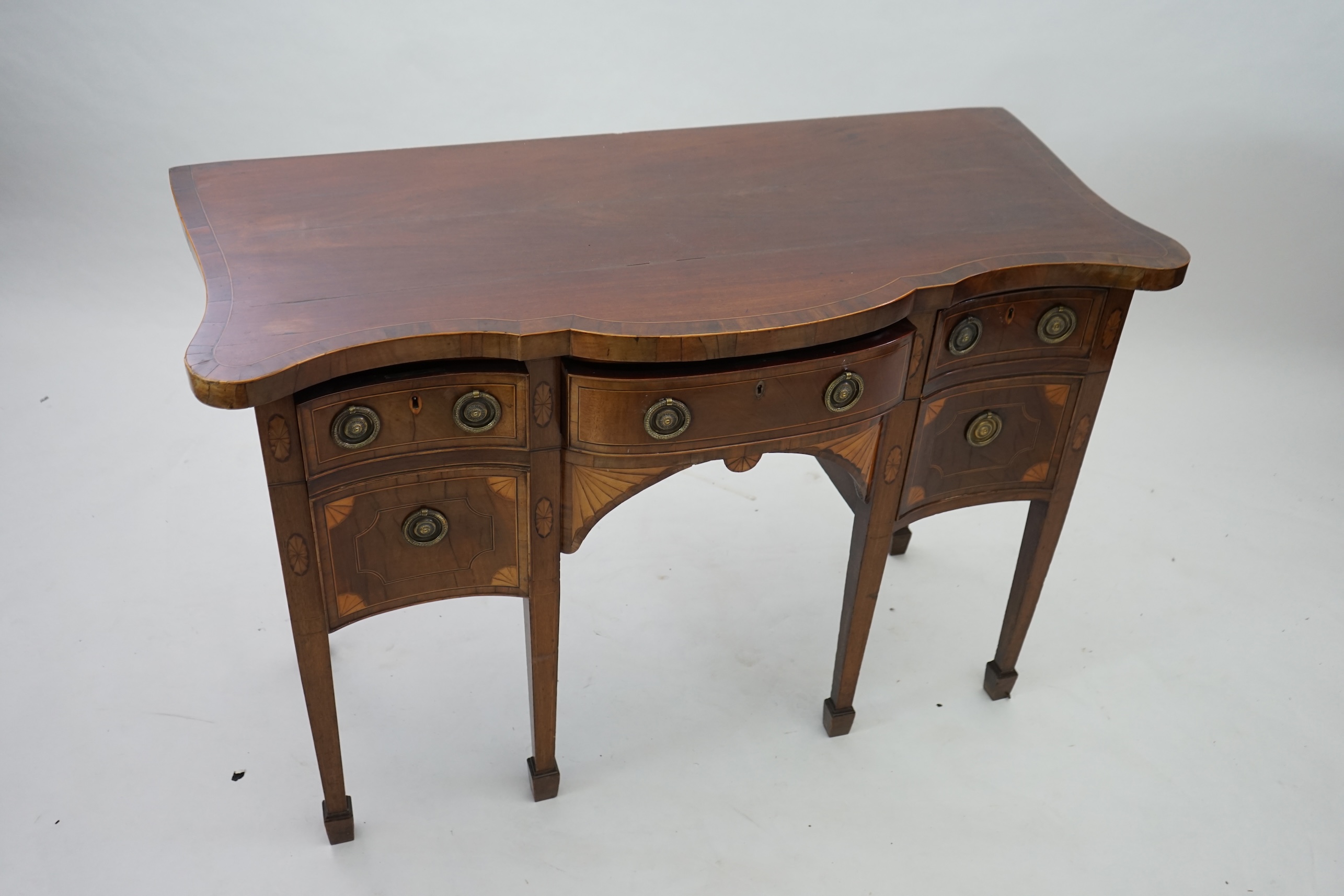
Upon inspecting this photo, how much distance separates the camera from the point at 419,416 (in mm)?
1588

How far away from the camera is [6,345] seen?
301 centimetres

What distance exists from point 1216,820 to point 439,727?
1311mm

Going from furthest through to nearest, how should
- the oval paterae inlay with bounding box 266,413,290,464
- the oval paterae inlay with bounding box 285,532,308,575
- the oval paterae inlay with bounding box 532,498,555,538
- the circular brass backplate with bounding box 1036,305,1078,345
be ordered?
1. the circular brass backplate with bounding box 1036,305,1078,345
2. the oval paterae inlay with bounding box 532,498,555,538
3. the oval paterae inlay with bounding box 285,532,308,575
4. the oval paterae inlay with bounding box 266,413,290,464

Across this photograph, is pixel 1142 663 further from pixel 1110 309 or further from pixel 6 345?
pixel 6 345

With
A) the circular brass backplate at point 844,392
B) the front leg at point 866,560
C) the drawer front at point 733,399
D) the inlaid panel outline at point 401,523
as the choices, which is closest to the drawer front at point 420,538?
the inlaid panel outline at point 401,523

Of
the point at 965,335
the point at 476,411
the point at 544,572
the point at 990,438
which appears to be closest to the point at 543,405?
the point at 476,411

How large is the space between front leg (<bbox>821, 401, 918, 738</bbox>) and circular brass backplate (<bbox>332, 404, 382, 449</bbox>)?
2.41 ft

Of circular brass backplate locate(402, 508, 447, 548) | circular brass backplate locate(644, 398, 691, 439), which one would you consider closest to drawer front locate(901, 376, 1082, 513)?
circular brass backplate locate(644, 398, 691, 439)

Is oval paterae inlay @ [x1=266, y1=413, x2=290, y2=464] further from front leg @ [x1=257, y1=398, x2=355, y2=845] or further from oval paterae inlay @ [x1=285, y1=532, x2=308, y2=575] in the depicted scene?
oval paterae inlay @ [x1=285, y1=532, x2=308, y2=575]

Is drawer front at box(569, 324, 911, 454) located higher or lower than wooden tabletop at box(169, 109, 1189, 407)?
lower

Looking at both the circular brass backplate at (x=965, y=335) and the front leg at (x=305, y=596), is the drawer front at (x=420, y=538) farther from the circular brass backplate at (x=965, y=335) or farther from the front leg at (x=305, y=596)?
the circular brass backplate at (x=965, y=335)

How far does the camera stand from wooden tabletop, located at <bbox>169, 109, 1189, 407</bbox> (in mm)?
1547

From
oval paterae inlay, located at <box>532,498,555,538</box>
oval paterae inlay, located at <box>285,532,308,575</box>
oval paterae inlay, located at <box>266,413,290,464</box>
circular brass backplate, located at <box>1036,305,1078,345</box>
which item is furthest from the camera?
circular brass backplate, located at <box>1036,305,1078,345</box>

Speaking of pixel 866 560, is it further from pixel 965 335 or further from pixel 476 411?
pixel 476 411
